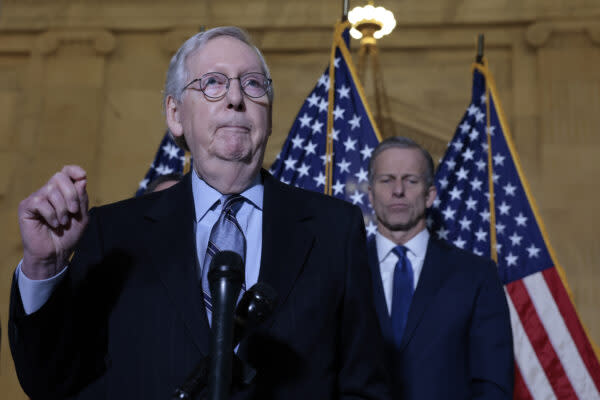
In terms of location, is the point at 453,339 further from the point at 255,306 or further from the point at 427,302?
the point at 255,306

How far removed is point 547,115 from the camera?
6.34 meters

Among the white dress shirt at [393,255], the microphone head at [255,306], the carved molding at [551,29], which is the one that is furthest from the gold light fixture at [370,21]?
the microphone head at [255,306]

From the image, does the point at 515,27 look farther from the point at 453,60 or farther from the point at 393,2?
the point at 393,2

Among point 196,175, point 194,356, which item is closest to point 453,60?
point 196,175

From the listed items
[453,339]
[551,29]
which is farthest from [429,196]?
[551,29]

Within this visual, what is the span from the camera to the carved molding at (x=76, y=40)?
7.00 m

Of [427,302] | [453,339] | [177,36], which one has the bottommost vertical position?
[453,339]

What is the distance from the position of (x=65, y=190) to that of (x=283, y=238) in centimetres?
52

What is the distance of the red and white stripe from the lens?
157 inches

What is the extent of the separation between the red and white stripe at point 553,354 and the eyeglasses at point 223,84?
3.04 metres

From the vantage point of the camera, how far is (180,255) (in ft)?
4.93

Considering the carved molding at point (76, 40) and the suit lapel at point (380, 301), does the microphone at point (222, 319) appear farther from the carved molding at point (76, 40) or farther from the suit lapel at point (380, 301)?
A: the carved molding at point (76, 40)

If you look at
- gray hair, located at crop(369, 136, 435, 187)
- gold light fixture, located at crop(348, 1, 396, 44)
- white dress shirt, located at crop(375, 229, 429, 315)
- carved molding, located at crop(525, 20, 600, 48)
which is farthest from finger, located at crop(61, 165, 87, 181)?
carved molding, located at crop(525, 20, 600, 48)

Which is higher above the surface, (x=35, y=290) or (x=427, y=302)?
(x=35, y=290)
